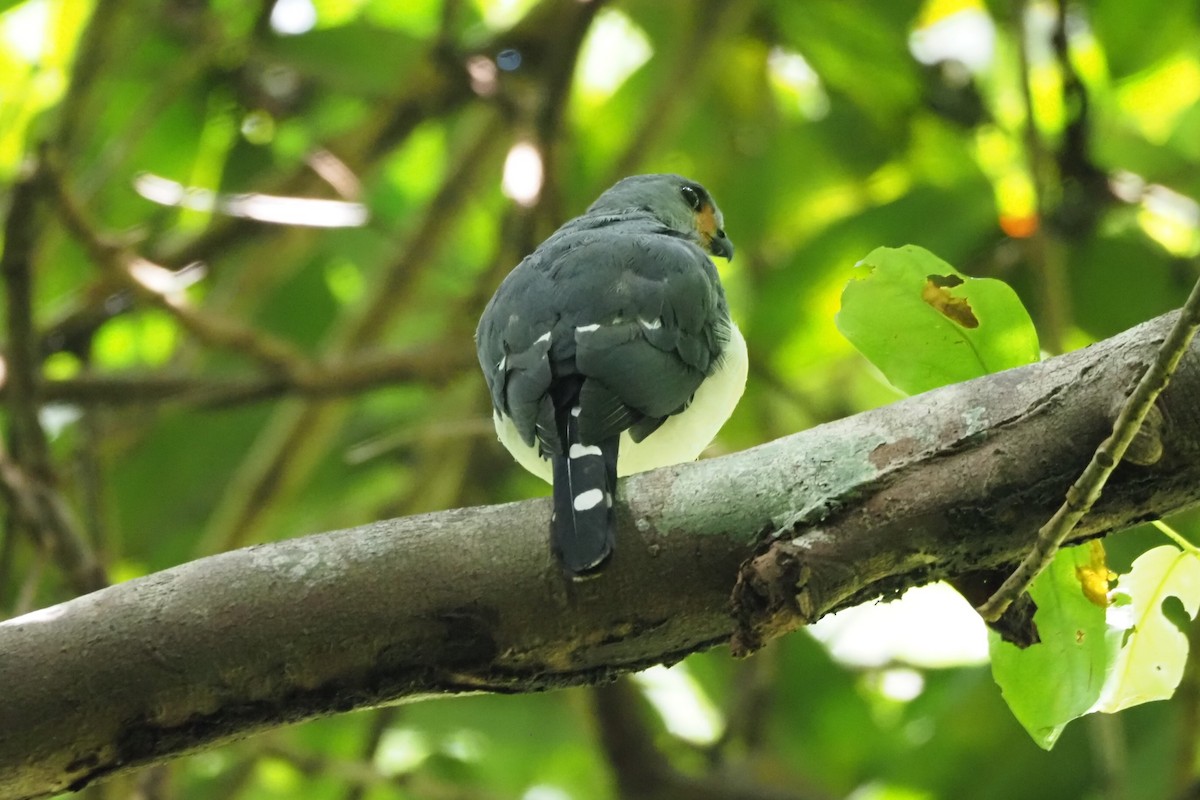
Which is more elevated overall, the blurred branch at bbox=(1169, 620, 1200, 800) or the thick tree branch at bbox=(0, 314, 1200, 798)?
the thick tree branch at bbox=(0, 314, 1200, 798)

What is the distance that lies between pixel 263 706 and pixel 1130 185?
3350mm

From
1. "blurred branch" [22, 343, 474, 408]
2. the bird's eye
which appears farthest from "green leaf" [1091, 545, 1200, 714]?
"blurred branch" [22, 343, 474, 408]

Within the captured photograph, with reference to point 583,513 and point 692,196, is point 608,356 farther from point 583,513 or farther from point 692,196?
point 692,196

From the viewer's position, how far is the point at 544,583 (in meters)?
1.80

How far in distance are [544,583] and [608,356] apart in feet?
2.33

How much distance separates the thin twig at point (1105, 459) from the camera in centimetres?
155

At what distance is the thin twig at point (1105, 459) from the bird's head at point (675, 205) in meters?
2.02

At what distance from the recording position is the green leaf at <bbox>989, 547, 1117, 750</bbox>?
6.29 feet

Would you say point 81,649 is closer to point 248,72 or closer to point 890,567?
point 890,567

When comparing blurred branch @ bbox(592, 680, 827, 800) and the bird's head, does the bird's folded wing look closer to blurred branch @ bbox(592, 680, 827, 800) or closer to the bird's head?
the bird's head

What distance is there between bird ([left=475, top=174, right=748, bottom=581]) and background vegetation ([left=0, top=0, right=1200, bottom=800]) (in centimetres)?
96

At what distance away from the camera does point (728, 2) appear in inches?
175

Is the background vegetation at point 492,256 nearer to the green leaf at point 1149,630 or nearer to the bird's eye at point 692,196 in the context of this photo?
the bird's eye at point 692,196

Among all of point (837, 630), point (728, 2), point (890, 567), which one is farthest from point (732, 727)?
point (890, 567)
